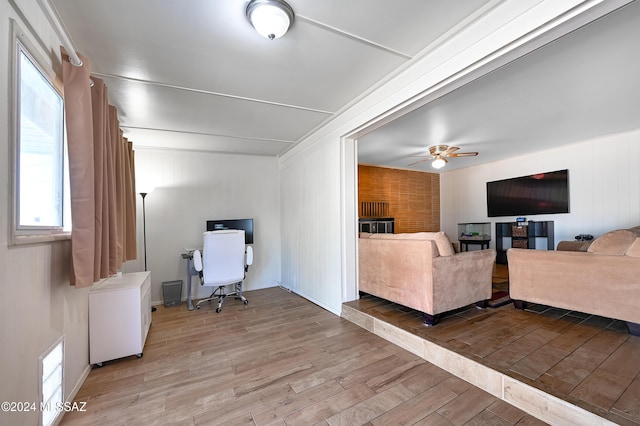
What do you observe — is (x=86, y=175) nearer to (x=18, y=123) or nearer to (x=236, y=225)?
(x=18, y=123)

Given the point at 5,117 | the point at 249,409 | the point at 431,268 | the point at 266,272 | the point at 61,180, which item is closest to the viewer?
the point at 5,117

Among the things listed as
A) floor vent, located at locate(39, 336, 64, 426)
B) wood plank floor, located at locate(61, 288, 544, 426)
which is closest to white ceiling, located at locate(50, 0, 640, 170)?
floor vent, located at locate(39, 336, 64, 426)

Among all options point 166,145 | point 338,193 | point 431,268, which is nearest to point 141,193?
point 166,145

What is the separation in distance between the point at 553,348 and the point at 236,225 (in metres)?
4.35

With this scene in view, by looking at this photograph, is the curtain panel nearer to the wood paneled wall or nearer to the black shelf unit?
the wood paneled wall

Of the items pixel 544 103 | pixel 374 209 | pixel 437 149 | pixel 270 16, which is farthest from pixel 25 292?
pixel 374 209

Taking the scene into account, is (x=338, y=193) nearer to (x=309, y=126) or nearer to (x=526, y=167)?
(x=309, y=126)

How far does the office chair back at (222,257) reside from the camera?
3.62m

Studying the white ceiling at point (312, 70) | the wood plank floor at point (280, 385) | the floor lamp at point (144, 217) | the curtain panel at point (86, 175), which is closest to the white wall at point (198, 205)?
the floor lamp at point (144, 217)

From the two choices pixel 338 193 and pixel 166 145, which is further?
pixel 166 145

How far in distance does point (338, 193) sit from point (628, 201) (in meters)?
4.91

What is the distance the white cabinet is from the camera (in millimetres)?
2299

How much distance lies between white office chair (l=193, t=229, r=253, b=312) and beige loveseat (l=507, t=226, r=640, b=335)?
351 centimetres

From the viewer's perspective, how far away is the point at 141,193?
400 cm
